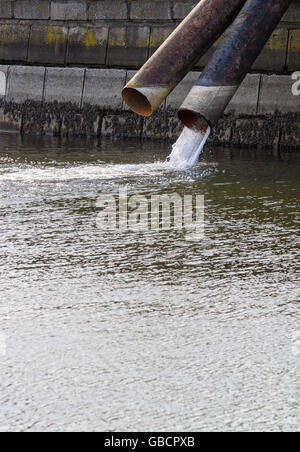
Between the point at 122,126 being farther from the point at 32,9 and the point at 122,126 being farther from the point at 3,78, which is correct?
the point at 32,9

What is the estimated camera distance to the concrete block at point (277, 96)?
10.9 m

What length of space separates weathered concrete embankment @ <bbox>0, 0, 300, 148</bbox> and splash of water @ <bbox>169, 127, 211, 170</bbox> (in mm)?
1995

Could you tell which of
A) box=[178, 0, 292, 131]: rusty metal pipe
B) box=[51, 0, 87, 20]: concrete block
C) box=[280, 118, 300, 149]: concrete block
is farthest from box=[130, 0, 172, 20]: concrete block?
box=[178, 0, 292, 131]: rusty metal pipe

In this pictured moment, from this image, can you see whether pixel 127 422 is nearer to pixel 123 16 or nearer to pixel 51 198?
pixel 51 198

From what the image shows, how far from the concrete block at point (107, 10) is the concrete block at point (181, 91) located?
125cm

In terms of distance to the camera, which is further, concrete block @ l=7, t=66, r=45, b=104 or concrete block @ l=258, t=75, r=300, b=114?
concrete block @ l=7, t=66, r=45, b=104

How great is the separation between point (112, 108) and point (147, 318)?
8020mm

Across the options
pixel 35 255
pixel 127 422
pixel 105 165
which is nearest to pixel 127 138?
pixel 105 165

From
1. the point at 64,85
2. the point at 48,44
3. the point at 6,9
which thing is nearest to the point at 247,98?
the point at 64,85

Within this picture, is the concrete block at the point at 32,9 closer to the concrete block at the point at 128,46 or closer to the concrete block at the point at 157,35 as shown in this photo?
the concrete block at the point at 128,46

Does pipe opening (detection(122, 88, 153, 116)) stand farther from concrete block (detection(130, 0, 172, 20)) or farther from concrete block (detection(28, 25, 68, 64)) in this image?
concrete block (detection(28, 25, 68, 64))

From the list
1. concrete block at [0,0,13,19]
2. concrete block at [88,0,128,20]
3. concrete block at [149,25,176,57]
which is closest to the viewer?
concrete block at [149,25,176,57]

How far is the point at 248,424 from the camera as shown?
3.30 m

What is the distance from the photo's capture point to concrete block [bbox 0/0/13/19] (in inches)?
512
